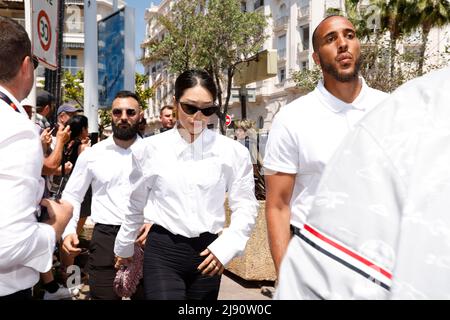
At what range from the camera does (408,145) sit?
0.96 meters

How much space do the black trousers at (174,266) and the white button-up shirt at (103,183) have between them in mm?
1191

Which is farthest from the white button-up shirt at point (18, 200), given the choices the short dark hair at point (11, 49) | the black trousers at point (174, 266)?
the black trousers at point (174, 266)

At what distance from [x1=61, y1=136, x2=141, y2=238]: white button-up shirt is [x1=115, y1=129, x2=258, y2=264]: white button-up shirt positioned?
0.81m

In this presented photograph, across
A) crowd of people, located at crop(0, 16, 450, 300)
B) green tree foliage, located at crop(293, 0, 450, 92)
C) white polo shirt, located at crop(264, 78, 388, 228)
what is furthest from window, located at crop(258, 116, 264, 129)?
white polo shirt, located at crop(264, 78, 388, 228)

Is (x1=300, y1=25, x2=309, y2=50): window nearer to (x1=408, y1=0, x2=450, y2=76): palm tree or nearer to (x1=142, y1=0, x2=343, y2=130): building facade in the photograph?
(x1=142, y1=0, x2=343, y2=130): building facade

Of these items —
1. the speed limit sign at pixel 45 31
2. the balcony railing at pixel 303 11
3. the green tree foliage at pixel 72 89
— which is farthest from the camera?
the balcony railing at pixel 303 11

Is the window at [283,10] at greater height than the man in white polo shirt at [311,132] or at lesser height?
greater

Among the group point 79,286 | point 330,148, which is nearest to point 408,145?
point 330,148

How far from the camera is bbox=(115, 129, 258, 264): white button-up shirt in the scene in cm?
336

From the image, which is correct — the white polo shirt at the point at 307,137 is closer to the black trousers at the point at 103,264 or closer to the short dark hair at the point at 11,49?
the short dark hair at the point at 11,49

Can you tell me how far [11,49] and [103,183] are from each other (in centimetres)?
242

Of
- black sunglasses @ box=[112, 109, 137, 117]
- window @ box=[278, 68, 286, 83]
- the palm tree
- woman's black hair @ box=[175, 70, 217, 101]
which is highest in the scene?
the palm tree

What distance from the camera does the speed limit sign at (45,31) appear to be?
5.51 m

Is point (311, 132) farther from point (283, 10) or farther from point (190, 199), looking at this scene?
point (283, 10)
